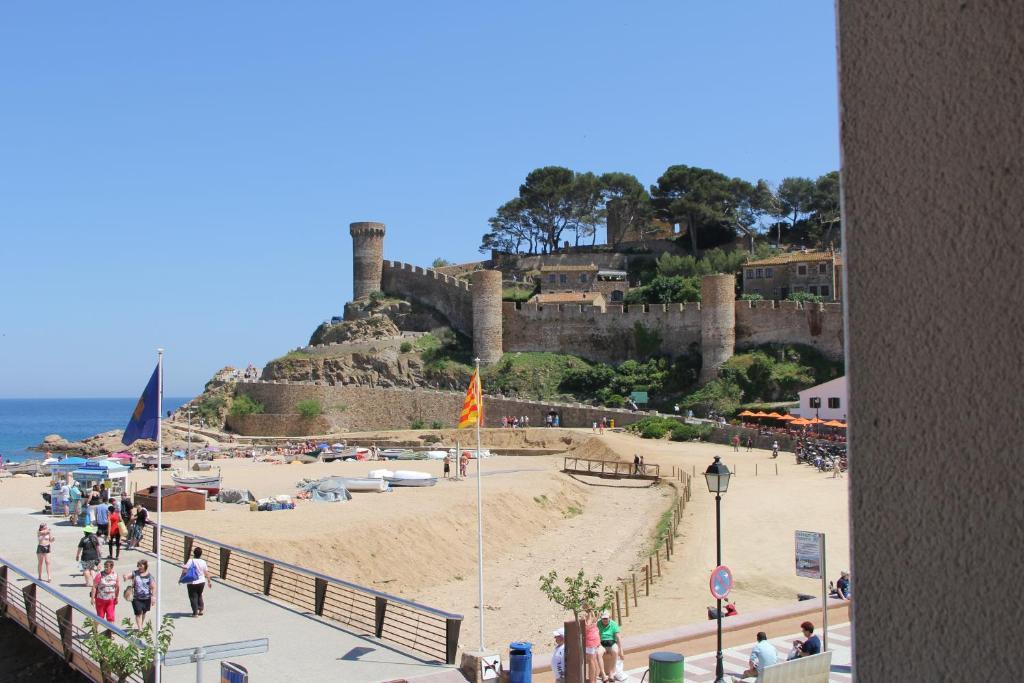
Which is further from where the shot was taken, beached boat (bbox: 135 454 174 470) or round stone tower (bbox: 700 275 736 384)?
round stone tower (bbox: 700 275 736 384)

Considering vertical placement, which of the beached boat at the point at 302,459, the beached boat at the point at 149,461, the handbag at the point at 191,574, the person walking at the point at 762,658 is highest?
the handbag at the point at 191,574

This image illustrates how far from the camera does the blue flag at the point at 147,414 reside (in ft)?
37.7

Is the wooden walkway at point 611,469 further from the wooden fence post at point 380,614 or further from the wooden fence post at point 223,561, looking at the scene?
the wooden fence post at point 380,614

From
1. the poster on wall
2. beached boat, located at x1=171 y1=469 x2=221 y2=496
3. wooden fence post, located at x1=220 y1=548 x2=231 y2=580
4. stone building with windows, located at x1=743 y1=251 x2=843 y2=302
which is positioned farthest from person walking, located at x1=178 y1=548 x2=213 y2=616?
stone building with windows, located at x1=743 y1=251 x2=843 y2=302

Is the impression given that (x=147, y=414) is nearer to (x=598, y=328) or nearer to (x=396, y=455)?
(x=396, y=455)

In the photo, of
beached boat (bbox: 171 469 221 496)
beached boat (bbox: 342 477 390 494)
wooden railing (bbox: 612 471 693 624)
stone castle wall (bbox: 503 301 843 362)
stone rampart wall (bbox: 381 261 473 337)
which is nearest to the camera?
wooden railing (bbox: 612 471 693 624)

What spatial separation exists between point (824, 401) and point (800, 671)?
109 ft

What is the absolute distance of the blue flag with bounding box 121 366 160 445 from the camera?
37.7 ft

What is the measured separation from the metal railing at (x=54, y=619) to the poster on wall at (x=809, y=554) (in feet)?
24.1

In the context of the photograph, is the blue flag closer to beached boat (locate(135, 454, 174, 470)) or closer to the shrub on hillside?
beached boat (locate(135, 454, 174, 470))

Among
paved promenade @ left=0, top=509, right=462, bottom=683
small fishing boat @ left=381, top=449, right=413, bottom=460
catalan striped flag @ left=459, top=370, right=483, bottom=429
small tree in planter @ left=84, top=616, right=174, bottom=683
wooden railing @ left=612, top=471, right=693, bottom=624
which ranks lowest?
wooden railing @ left=612, top=471, right=693, bottom=624

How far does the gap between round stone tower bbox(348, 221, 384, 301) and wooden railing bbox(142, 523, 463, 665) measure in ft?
153

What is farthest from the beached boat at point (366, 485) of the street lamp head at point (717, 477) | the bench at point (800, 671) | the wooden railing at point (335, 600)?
the bench at point (800, 671)

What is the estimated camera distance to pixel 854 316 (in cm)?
187
